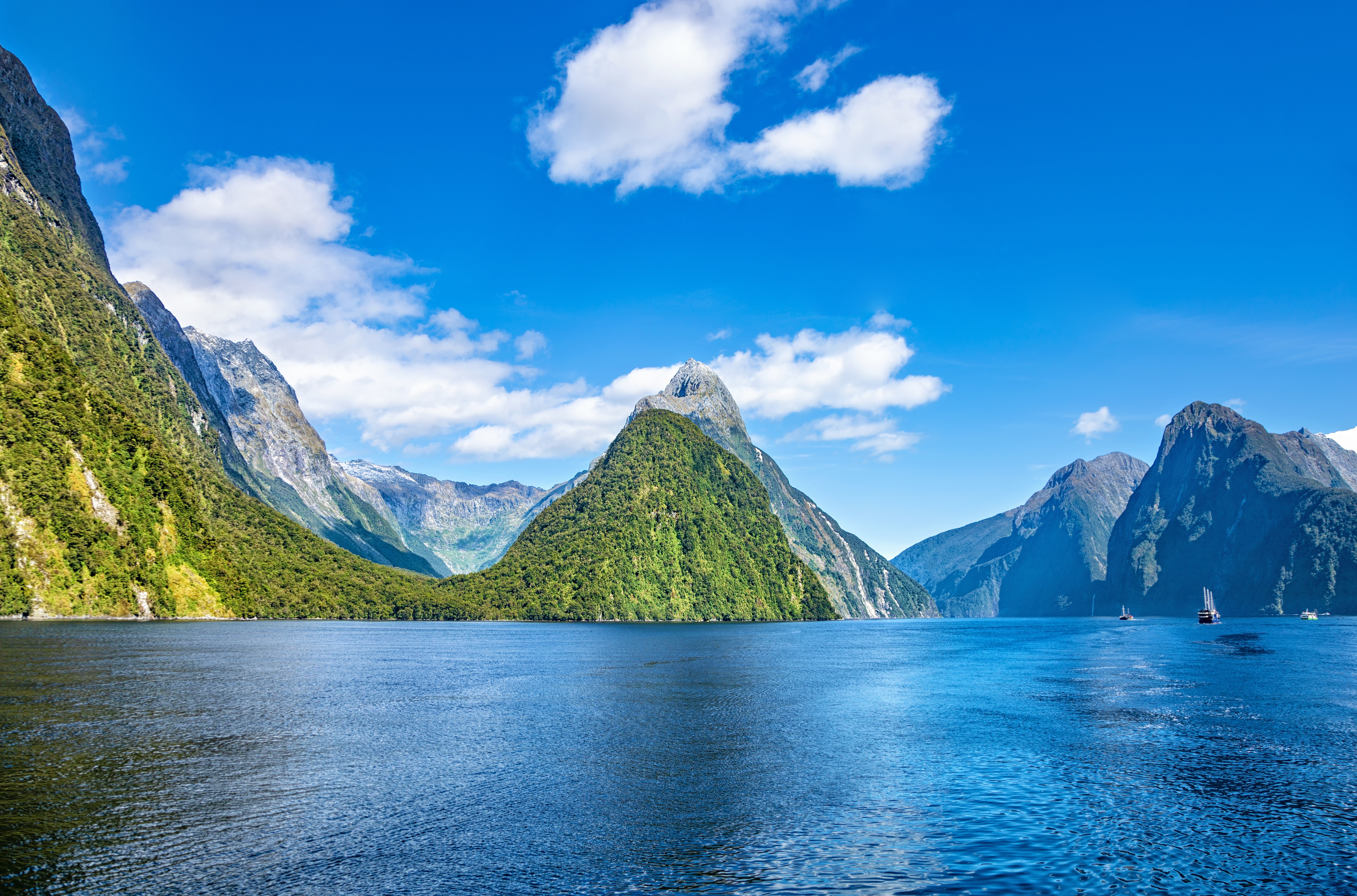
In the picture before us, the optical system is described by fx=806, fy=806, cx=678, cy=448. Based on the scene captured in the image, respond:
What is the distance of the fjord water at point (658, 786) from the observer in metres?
25.7

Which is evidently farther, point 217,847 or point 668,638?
point 668,638

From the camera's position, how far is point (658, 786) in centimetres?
3809

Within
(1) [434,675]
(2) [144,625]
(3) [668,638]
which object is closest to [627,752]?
(1) [434,675]

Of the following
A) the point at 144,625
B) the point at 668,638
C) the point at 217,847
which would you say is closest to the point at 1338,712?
the point at 217,847

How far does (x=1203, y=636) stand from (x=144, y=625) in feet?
788

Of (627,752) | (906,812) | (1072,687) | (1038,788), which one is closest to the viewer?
(906,812)

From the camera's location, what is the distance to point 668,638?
608 feet

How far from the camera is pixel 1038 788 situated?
3759 cm

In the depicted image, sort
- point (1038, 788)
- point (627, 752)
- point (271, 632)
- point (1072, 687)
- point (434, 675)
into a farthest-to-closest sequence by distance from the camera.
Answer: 1. point (271, 632)
2. point (434, 675)
3. point (1072, 687)
4. point (627, 752)
5. point (1038, 788)

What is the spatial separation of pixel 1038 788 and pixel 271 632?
166 meters

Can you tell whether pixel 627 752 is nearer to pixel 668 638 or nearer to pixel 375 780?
pixel 375 780

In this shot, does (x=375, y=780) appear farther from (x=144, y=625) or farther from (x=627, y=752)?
(x=144, y=625)

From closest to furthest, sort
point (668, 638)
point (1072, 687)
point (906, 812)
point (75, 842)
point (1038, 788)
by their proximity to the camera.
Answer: point (75, 842), point (906, 812), point (1038, 788), point (1072, 687), point (668, 638)

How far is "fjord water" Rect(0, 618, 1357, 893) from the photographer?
25672mm
